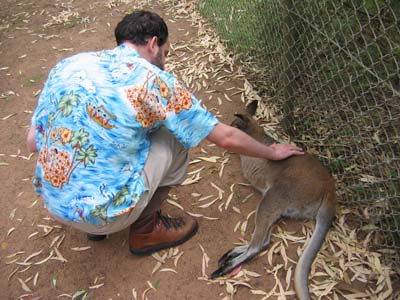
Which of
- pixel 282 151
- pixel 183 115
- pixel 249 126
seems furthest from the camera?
pixel 249 126

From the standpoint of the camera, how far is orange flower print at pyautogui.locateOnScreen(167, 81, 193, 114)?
213cm

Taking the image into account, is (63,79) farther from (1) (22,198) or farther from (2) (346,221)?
(2) (346,221)

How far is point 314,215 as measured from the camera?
2.95m

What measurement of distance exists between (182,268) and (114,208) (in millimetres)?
896

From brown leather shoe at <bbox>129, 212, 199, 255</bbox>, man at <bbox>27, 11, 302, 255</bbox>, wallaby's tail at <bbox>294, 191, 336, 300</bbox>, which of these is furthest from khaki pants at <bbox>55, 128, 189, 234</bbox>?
wallaby's tail at <bbox>294, 191, 336, 300</bbox>

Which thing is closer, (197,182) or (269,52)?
(197,182)

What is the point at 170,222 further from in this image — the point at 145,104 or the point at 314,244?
the point at 145,104

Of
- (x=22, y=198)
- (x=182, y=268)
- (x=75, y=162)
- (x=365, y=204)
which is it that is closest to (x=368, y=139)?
(x=365, y=204)

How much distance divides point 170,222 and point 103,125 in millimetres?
1214

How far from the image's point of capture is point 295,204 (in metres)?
2.96

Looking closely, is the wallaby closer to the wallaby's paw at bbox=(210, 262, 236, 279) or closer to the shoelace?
the wallaby's paw at bbox=(210, 262, 236, 279)

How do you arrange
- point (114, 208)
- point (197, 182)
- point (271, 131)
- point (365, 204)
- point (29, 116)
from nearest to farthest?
point (114, 208) → point (365, 204) → point (197, 182) → point (271, 131) → point (29, 116)

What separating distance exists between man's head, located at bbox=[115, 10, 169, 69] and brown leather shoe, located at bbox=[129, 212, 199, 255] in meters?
1.25

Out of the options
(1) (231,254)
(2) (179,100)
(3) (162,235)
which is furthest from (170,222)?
(2) (179,100)
